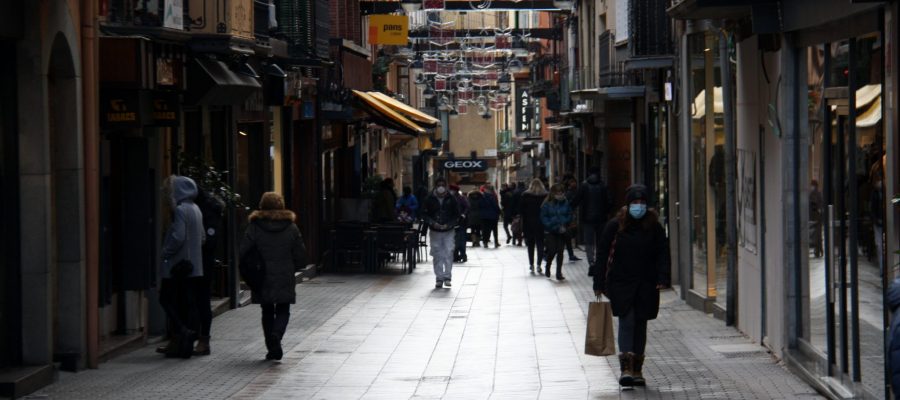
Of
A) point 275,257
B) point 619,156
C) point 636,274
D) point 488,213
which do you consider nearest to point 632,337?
point 636,274

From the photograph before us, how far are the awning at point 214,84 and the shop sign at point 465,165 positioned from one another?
6260cm

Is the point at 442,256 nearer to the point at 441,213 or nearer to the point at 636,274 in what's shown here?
the point at 441,213

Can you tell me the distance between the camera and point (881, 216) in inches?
426

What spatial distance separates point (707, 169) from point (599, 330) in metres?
7.37

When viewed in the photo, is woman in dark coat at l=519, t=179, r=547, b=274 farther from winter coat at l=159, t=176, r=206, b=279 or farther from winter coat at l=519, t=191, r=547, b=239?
winter coat at l=159, t=176, r=206, b=279

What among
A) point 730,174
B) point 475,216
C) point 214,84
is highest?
point 214,84

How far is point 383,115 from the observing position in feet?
111

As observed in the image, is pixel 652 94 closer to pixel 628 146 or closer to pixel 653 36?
pixel 653 36

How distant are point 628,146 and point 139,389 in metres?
27.6

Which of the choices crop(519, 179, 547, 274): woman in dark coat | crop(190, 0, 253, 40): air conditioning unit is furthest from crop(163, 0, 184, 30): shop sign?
crop(519, 179, 547, 274): woman in dark coat

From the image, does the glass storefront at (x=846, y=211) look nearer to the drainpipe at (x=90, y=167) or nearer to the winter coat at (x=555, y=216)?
the drainpipe at (x=90, y=167)

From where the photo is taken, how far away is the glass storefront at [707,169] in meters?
19.5

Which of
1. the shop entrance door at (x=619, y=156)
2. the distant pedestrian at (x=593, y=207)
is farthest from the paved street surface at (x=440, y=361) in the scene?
the shop entrance door at (x=619, y=156)

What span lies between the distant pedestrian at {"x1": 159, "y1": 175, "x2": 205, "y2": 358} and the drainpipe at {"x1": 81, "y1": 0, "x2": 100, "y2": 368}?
3.35 feet
